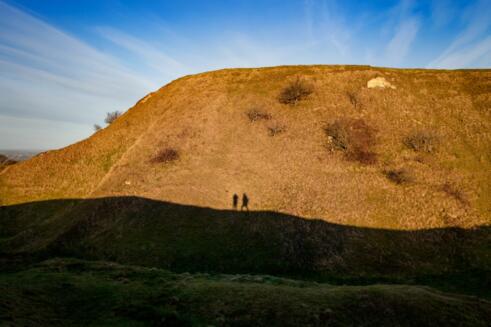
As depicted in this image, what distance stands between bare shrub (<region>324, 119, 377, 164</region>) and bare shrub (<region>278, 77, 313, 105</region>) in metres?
8.73

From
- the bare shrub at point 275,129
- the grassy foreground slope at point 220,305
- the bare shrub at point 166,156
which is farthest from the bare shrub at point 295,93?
the grassy foreground slope at point 220,305

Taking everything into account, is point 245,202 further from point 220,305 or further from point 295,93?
point 295,93

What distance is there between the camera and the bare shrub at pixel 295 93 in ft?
155

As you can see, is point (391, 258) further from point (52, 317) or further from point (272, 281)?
point (52, 317)

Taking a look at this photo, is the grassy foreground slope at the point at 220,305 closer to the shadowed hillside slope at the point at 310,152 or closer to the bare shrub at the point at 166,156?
the shadowed hillside slope at the point at 310,152

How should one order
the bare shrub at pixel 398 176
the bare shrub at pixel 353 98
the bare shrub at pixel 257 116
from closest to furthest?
the bare shrub at pixel 398 176 → the bare shrub at pixel 257 116 → the bare shrub at pixel 353 98

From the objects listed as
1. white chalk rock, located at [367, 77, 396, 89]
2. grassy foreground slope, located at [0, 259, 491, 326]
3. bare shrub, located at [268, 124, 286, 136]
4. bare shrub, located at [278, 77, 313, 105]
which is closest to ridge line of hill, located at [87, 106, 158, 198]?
bare shrub, located at [268, 124, 286, 136]

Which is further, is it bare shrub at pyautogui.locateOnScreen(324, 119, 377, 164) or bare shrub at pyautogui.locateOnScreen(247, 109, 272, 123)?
bare shrub at pyautogui.locateOnScreen(247, 109, 272, 123)

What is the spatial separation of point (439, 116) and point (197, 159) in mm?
34253

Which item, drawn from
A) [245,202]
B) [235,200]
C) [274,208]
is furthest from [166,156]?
[274,208]

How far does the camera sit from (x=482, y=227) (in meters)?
25.4

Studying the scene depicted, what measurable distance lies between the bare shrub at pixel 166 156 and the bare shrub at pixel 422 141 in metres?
30.3

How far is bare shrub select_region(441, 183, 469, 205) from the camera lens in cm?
2811

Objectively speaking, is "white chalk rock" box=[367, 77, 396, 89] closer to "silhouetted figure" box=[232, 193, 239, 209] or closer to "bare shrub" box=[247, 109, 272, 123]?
"bare shrub" box=[247, 109, 272, 123]
